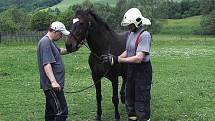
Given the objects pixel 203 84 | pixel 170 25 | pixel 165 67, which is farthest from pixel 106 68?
pixel 170 25

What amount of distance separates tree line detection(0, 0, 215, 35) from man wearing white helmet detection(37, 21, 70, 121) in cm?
4802

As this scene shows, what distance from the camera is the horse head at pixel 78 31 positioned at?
894cm

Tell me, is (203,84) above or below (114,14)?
below

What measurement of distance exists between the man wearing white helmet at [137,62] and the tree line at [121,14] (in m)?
47.9

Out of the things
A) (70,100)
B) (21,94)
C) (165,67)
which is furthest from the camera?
(165,67)

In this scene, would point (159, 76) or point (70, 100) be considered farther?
point (159, 76)

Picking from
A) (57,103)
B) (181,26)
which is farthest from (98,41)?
(181,26)

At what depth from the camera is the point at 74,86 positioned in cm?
1552

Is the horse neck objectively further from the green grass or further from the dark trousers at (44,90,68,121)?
the green grass

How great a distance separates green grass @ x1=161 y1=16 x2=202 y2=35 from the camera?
3464 inches

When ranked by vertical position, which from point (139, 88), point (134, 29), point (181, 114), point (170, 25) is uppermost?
point (170, 25)

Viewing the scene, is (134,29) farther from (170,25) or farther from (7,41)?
(170,25)

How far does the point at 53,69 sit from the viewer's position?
25.7 feet

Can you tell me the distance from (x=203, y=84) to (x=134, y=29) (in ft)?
28.4
